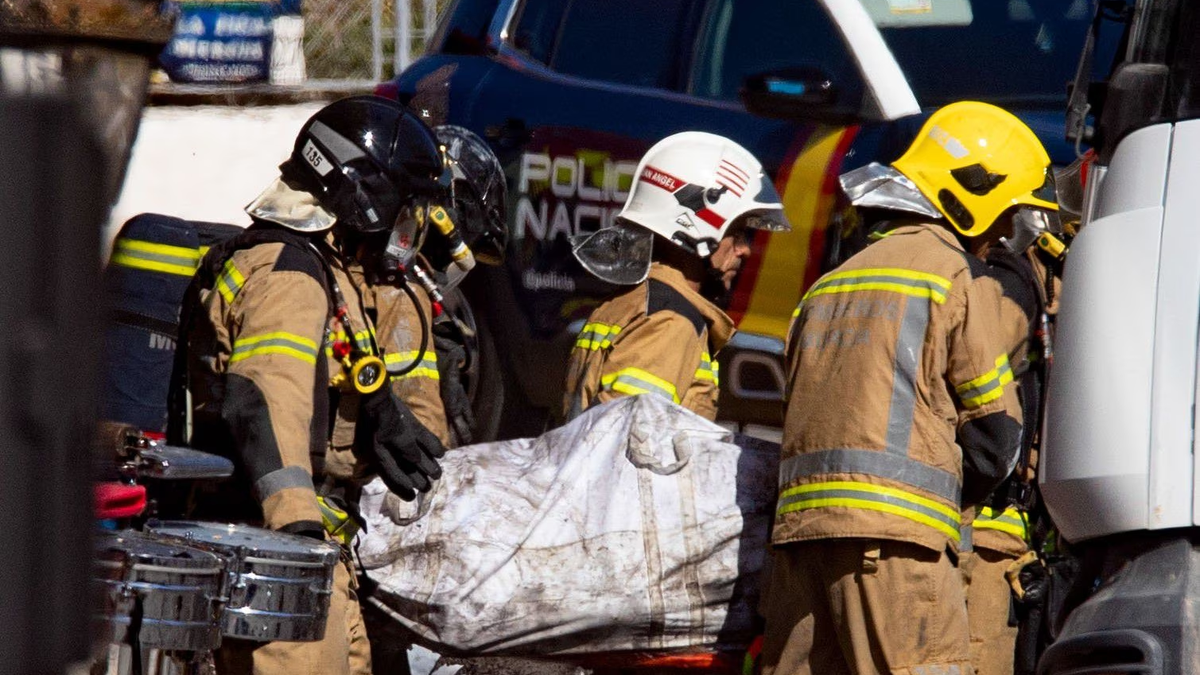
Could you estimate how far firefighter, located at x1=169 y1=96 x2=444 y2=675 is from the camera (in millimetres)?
4367

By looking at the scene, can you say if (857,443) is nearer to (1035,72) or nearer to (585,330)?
(585,330)

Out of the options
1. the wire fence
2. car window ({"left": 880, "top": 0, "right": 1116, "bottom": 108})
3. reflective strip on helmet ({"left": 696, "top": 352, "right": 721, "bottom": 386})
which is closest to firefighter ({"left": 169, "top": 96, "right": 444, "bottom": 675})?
reflective strip on helmet ({"left": 696, "top": 352, "right": 721, "bottom": 386})

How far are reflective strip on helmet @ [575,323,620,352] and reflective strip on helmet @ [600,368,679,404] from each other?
143 millimetres

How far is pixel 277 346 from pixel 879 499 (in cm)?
147

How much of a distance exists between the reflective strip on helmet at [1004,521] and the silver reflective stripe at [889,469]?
69 centimetres

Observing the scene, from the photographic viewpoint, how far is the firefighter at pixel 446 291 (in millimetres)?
5203

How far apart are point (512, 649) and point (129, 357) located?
1254mm

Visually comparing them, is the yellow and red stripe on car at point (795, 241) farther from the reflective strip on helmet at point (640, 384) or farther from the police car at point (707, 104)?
the reflective strip on helmet at point (640, 384)

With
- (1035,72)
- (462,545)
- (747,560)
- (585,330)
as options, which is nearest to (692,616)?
(747,560)

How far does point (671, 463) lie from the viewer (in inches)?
183

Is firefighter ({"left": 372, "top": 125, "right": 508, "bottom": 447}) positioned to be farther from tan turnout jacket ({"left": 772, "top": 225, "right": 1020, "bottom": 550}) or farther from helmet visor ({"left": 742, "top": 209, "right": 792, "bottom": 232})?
tan turnout jacket ({"left": 772, "top": 225, "right": 1020, "bottom": 550})

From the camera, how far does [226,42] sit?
503 inches

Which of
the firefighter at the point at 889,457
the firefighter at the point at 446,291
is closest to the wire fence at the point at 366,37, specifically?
the firefighter at the point at 446,291

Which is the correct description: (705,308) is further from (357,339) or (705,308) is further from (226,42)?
(226,42)
